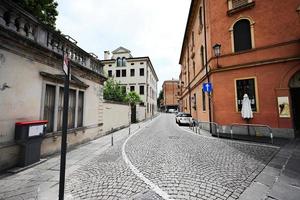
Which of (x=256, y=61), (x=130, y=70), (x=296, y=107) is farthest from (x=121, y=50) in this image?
(x=296, y=107)

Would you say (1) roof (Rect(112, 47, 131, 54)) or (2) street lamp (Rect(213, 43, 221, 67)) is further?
(1) roof (Rect(112, 47, 131, 54))

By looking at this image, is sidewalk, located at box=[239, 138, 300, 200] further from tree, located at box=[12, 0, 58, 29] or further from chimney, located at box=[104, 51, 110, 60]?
Result: chimney, located at box=[104, 51, 110, 60]

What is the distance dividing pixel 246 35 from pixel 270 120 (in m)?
6.01

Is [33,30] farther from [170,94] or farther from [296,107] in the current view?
[170,94]

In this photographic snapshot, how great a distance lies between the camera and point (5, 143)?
4.88 metres

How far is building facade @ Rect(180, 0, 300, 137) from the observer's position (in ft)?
31.3

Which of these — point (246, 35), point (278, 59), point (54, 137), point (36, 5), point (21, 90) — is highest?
point (36, 5)

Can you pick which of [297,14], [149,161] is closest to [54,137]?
[149,161]

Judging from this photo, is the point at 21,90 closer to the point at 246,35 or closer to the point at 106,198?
the point at 106,198

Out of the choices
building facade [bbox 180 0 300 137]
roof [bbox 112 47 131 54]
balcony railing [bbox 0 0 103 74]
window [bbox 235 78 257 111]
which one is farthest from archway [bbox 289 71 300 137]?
roof [bbox 112 47 131 54]

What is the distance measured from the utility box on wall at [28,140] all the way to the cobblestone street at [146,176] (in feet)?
1.37

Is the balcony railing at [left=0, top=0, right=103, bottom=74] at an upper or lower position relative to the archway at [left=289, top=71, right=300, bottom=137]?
upper

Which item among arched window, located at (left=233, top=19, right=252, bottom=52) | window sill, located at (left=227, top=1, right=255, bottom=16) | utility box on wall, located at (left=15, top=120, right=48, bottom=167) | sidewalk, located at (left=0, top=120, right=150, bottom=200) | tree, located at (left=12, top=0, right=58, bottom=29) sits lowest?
sidewalk, located at (left=0, top=120, right=150, bottom=200)

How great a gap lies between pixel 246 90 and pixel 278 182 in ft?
26.3
